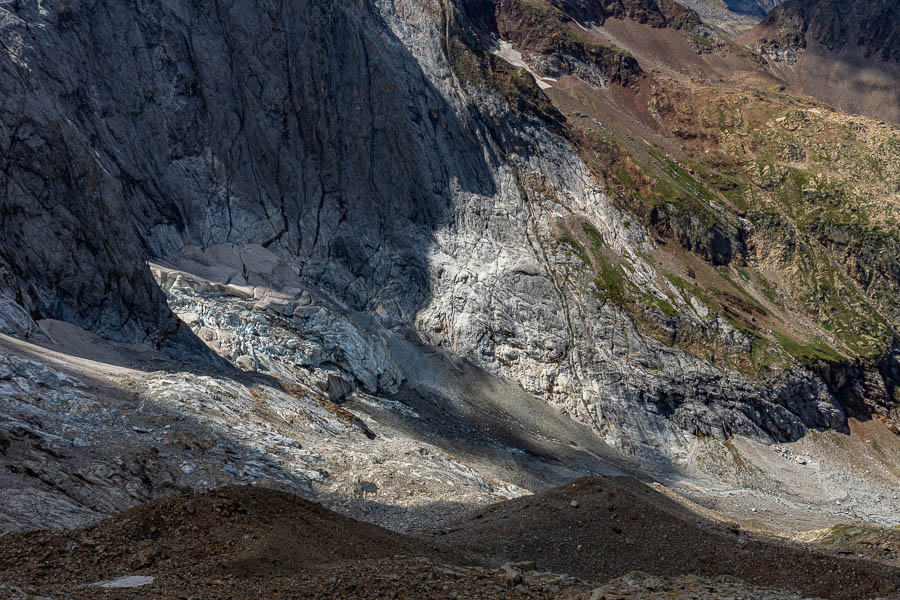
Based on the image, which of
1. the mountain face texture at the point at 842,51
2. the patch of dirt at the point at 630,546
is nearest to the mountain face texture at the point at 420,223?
the patch of dirt at the point at 630,546

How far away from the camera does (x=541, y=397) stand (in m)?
69.6

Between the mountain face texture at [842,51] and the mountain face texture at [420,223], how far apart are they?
5455cm

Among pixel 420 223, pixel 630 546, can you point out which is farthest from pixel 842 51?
pixel 630 546

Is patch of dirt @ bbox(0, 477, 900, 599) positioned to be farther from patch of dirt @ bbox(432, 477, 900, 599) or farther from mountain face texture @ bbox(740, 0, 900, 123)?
mountain face texture @ bbox(740, 0, 900, 123)

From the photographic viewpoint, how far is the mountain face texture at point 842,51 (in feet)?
511

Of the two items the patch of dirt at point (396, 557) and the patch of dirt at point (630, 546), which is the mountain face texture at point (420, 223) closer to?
the patch of dirt at point (396, 557)

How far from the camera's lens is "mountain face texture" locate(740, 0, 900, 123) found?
511 ft

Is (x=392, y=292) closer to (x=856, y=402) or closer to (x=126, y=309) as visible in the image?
(x=126, y=309)

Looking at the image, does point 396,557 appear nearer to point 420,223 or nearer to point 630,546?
point 630,546

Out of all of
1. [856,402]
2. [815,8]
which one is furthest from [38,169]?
[815,8]

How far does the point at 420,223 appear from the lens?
77.5 meters

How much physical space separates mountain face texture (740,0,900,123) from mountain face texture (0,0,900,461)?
5455 cm

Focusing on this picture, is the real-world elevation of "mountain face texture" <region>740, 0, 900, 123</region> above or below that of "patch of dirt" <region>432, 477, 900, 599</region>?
above

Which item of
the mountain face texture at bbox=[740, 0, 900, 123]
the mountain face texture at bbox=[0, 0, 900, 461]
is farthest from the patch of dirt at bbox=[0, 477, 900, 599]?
the mountain face texture at bbox=[740, 0, 900, 123]
